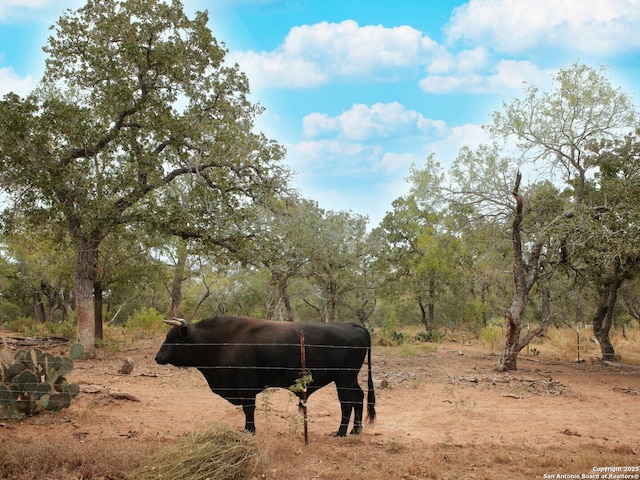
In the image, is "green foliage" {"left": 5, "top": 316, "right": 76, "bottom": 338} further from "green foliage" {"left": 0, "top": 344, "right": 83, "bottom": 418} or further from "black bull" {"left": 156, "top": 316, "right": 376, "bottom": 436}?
"black bull" {"left": 156, "top": 316, "right": 376, "bottom": 436}

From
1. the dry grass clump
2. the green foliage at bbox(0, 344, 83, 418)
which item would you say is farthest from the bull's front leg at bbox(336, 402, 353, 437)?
the green foliage at bbox(0, 344, 83, 418)

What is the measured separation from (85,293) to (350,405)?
10913 millimetres

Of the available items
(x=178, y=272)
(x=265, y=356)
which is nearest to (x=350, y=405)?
(x=265, y=356)

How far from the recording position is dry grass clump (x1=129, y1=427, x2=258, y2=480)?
5.27 m

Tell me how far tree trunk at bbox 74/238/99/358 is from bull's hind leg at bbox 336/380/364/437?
10353 millimetres

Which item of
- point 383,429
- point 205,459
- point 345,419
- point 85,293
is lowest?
point 383,429

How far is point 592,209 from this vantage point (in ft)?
44.4

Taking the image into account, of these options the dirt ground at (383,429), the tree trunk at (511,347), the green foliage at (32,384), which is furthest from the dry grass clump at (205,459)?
the tree trunk at (511,347)

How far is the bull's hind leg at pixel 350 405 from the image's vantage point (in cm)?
762

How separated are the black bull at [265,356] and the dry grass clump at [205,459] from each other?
1815 mm

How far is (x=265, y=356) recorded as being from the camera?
7.63 m

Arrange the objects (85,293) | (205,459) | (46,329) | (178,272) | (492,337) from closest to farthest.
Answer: (205,459)
(85,293)
(178,272)
(492,337)
(46,329)

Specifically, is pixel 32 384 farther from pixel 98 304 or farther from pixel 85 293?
pixel 98 304

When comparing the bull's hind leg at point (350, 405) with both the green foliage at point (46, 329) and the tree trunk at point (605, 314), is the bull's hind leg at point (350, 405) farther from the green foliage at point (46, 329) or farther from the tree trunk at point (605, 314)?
the green foliage at point (46, 329)
